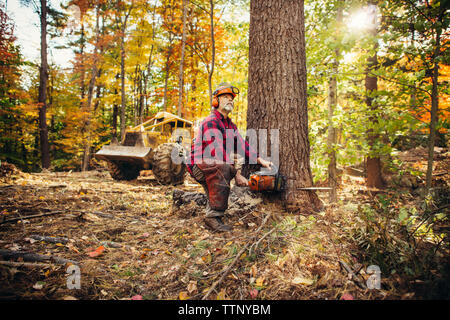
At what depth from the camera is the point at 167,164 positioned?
5648 millimetres

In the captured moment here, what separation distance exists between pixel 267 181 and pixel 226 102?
1.07m

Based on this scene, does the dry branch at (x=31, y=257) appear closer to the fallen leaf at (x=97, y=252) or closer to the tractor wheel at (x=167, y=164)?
the fallen leaf at (x=97, y=252)

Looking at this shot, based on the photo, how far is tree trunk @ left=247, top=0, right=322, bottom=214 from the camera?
9.00ft

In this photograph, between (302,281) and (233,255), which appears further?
(233,255)

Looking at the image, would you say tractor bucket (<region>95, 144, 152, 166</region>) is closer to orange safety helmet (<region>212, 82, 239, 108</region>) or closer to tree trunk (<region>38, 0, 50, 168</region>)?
orange safety helmet (<region>212, 82, 239, 108</region>)

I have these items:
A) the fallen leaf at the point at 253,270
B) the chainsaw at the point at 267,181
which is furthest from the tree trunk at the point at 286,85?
the fallen leaf at the point at 253,270

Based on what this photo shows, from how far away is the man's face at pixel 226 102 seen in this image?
2646mm

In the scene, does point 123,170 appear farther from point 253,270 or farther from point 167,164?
point 253,270

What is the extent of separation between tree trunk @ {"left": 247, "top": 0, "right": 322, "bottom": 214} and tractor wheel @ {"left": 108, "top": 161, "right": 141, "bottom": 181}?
17.1ft

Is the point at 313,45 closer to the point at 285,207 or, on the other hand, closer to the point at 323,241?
the point at 285,207

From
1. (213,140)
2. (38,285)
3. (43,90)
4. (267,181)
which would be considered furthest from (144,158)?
(43,90)

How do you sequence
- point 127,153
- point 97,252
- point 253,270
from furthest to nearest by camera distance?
point 127,153 < point 97,252 < point 253,270

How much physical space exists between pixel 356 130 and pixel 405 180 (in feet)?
12.8

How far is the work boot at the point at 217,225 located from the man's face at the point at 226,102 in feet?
4.42
